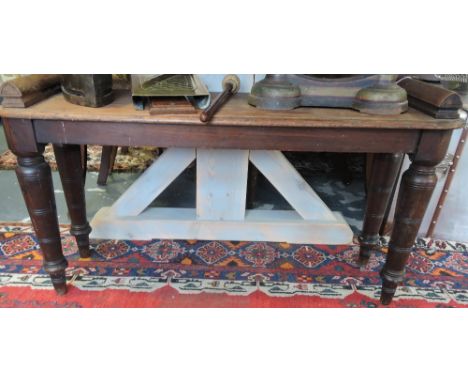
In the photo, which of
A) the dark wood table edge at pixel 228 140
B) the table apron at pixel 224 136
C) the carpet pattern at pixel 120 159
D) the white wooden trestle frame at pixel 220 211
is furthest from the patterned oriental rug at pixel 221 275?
the carpet pattern at pixel 120 159

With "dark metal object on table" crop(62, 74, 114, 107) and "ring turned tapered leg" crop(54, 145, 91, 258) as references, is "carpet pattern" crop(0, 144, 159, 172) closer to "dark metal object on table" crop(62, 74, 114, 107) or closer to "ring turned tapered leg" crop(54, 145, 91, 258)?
"ring turned tapered leg" crop(54, 145, 91, 258)

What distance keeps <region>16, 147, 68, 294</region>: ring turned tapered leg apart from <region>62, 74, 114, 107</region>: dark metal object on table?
0.56ft

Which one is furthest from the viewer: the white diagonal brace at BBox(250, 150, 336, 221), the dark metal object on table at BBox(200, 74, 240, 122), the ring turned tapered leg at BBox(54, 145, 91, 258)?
the white diagonal brace at BBox(250, 150, 336, 221)

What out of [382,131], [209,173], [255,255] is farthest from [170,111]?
[255,255]

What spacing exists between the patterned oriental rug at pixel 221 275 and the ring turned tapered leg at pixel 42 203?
0.19 metres

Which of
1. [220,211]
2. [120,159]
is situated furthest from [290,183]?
[120,159]

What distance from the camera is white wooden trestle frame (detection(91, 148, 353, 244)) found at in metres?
1.55

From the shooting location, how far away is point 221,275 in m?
1.40

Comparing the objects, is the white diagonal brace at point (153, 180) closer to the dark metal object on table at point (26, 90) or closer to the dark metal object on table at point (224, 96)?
the dark metal object on table at point (224, 96)

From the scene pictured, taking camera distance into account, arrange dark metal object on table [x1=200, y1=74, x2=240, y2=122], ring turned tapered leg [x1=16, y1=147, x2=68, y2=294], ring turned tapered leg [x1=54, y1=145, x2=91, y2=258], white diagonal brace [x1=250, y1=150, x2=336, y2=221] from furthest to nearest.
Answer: white diagonal brace [x1=250, y1=150, x2=336, y2=221] → ring turned tapered leg [x1=54, y1=145, x2=91, y2=258] → ring turned tapered leg [x1=16, y1=147, x2=68, y2=294] → dark metal object on table [x1=200, y1=74, x2=240, y2=122]

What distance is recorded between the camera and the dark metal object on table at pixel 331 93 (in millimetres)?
959

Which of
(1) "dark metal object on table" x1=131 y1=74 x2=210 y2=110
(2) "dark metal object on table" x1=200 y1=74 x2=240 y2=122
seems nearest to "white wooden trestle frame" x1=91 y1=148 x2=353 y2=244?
(2) "dark metal object on table" x1=200 y1=74 x2=240 y2=122

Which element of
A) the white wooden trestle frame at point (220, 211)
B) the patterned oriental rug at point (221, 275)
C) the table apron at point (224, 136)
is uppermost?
the table apron at point (224, 136)

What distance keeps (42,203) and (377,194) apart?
112cm
